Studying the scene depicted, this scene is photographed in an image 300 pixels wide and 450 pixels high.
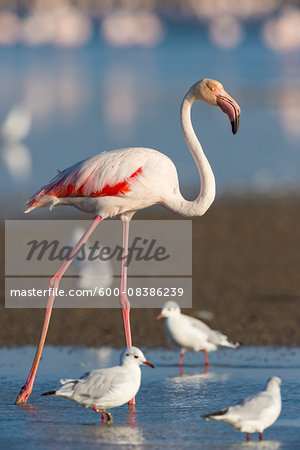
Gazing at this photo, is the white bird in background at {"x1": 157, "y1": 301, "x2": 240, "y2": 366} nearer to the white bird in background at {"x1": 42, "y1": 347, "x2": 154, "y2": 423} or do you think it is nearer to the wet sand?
the wet sand

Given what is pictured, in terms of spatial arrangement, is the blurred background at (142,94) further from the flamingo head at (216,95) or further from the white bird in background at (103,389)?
the white bird in background at (103,389)

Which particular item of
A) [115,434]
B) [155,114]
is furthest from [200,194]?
[155,114]

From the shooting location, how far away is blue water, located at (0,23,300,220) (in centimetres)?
1981

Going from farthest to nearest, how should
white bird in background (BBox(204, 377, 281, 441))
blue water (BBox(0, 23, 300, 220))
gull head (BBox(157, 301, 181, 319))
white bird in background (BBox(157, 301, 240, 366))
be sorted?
blue water (BBox(0, 23, 300, 220)) → gull head (BBox(157, 301, 181, 319)) → white bird in background (BBox(157, 301, 240, 366)) → white bird in background (BBox(204, 377, 281, 441))

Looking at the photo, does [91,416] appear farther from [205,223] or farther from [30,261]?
[205,223]

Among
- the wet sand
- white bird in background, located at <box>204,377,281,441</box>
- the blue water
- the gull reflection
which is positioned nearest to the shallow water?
the gull reflection

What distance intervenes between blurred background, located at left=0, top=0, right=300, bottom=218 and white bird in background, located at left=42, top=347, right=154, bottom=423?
349 inches

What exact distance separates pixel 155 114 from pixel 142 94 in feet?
23.2

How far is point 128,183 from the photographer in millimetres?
7824

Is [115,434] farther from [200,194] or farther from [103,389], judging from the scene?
[200,194]

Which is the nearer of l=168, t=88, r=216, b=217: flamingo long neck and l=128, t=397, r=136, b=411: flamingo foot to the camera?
l=128, t=397, r=136, b=411: flamingo foot

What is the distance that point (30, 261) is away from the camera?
12445 mm

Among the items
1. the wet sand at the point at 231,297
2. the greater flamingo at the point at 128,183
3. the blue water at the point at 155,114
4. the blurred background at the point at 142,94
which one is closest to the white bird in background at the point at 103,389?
the greater flamingo at the point at 128,183

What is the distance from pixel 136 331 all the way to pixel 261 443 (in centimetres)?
353
